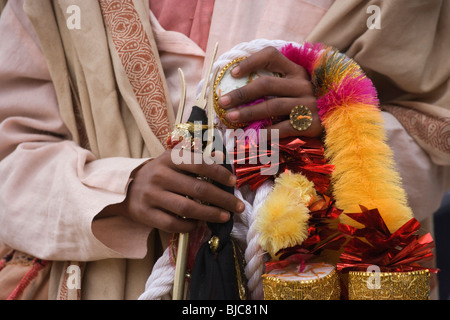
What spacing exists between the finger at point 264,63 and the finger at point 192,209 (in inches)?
9.2

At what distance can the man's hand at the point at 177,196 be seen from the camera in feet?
2.14

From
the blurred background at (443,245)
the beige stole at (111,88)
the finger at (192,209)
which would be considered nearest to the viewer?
the finger at (192,209)

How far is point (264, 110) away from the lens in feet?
2.29

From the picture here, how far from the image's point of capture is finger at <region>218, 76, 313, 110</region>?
2.26ft

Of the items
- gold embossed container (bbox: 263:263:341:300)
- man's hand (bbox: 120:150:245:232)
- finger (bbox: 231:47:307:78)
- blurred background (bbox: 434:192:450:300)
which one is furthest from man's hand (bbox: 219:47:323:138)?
blurred background (bbox: 434:192:450:300)

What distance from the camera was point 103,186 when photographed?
0.80 m

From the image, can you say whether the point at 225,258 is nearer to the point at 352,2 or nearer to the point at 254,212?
the point at 254,212

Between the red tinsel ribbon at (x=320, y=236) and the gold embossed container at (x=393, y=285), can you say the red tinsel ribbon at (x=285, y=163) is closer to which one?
the red tinsel ribbon at (x=320, y=236)

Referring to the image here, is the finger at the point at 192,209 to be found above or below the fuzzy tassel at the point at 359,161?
below

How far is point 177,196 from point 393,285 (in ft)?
1.19

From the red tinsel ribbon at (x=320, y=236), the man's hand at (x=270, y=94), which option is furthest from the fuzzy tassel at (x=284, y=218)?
the man's hand at (x=270, y=94)

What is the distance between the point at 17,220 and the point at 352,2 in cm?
83

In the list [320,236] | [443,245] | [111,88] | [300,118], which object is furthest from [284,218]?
[443,245]

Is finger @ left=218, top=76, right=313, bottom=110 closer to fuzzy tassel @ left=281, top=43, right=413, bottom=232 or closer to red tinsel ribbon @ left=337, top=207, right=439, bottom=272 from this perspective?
fuzzy tassel @ left=281, top=43, right=413, bottom=232
